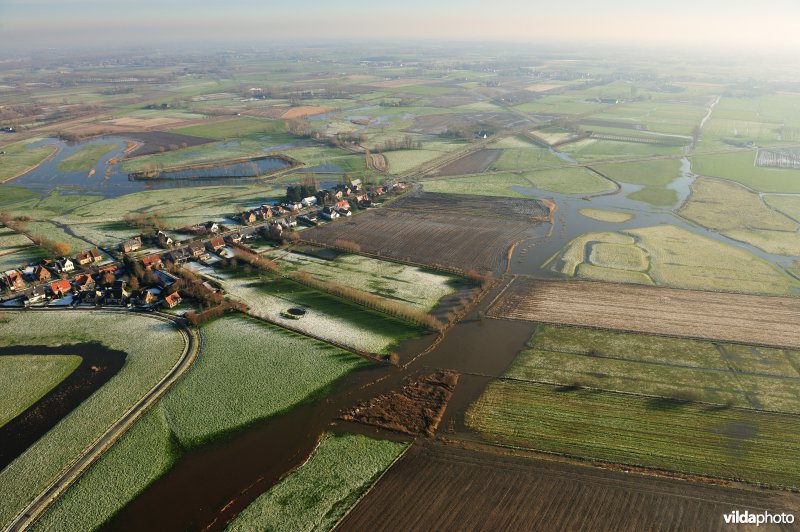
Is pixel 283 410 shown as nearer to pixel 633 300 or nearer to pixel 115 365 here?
pixel 115 365

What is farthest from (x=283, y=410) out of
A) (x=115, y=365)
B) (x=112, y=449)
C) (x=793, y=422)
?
(x=793, y=422)

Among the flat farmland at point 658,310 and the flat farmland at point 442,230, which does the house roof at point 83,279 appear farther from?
the flat farmland at point 658,310

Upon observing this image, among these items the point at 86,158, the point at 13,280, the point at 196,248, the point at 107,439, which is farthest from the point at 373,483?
the point at 86,158

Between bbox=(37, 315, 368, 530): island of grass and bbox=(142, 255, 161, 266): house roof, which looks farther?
bbox=(142, 255, 161, 266): house roof

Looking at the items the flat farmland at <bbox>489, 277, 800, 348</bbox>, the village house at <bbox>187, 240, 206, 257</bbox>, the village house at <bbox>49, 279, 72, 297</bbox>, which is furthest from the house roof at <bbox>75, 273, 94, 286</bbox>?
the flat farmland at <bbox>489, 277, 800, 348</bbox>

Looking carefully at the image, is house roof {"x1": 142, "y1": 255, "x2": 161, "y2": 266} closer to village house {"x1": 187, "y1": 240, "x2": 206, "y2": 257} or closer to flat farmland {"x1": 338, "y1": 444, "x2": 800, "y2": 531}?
village house {"x1": 187, "y1": 240, "x2": 206, "y2": 257}

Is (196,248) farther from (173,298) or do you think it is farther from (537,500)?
(537,500)
